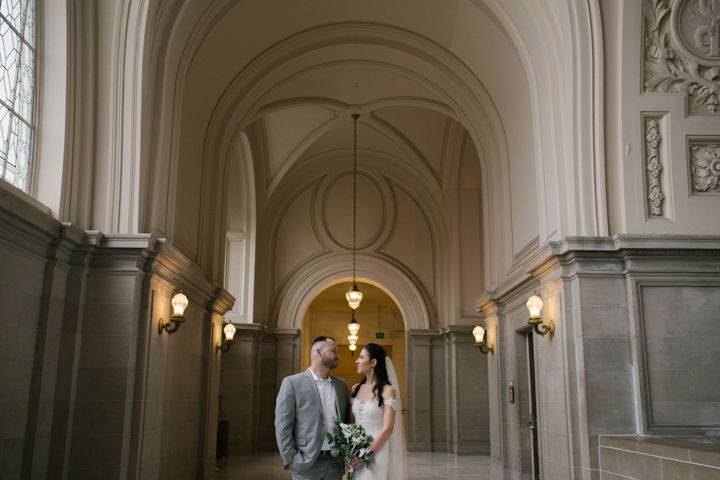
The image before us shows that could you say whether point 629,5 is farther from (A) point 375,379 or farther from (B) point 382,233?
(B) point 382,233

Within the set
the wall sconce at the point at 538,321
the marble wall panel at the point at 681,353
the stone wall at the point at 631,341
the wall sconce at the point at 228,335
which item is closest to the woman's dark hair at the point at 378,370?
the stone wall at the point at 631,341

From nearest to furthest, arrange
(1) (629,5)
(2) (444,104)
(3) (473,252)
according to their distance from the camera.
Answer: (1) (629,5), (2) (444,104), (3) (473,252)

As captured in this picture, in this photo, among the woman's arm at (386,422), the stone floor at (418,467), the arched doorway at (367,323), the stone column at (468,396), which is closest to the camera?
the woman's arm at (386,422)

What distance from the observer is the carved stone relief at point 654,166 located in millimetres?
8258

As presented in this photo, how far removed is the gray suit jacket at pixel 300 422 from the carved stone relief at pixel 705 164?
225 inches

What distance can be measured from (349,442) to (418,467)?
9323mm

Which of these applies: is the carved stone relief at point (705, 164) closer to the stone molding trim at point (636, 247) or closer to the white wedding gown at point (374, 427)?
the stone molding trim at point (636, 247)

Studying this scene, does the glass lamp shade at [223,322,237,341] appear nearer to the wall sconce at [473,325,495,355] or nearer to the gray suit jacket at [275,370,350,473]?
the wall sconce at [473,325,495,355]

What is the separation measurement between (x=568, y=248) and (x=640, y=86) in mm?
2273

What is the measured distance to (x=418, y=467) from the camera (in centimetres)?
1388

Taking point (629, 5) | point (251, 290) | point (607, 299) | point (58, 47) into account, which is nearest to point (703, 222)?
point (607, 299)

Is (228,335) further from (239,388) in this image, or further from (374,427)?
(374,427)

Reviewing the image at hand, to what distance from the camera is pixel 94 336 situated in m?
7.79

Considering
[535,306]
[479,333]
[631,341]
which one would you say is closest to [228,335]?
[479,333]
